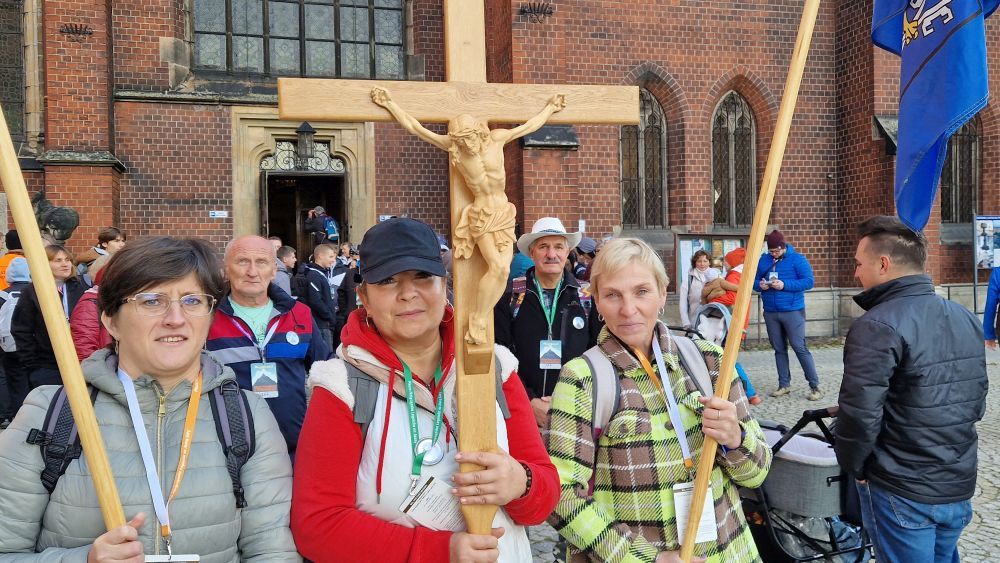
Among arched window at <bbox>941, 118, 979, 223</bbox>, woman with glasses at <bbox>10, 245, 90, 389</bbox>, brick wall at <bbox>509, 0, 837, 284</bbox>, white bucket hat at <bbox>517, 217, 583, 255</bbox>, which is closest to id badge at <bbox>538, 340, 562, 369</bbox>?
white bucket hat at <bbox>517, 217, 583, 255</bbox>

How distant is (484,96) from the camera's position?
1907 mm

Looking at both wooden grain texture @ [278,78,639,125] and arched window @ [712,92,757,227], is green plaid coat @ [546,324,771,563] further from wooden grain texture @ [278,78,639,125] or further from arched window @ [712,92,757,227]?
arched window @ [712,92,757,227]

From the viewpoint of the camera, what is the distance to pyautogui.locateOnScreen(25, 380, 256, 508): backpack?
1.50m

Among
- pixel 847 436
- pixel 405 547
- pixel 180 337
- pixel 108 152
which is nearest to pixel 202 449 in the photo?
pixel 180 337

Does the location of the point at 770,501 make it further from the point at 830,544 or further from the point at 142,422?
the point at 142,422

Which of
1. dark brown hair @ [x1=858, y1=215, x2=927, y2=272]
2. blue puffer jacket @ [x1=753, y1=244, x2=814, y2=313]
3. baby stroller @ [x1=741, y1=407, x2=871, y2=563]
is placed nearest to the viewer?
dark brown hair @ [x1=858, y1=215, x2=927, y2=272]

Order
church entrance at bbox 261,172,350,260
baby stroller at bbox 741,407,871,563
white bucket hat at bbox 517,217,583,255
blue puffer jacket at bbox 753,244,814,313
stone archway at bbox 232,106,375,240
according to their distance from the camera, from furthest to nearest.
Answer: church entrance at bbox 261,172,350,260
stone archway at bbox 232,106,375,240
blue puffer jacket at bbox 753,244,814,313
white bucket hat at bbox 517,217,583,255
baby stroller at bbox 741,407,871,563

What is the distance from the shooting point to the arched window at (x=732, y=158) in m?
14.1

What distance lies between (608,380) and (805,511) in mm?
1631

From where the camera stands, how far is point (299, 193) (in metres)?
15.1

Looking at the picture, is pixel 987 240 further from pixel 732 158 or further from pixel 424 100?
pixel 424 100

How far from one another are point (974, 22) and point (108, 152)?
11529 millimetres

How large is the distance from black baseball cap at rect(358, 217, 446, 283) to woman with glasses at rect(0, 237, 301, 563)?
386 mm

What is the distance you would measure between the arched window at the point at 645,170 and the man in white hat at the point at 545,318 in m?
9.93
